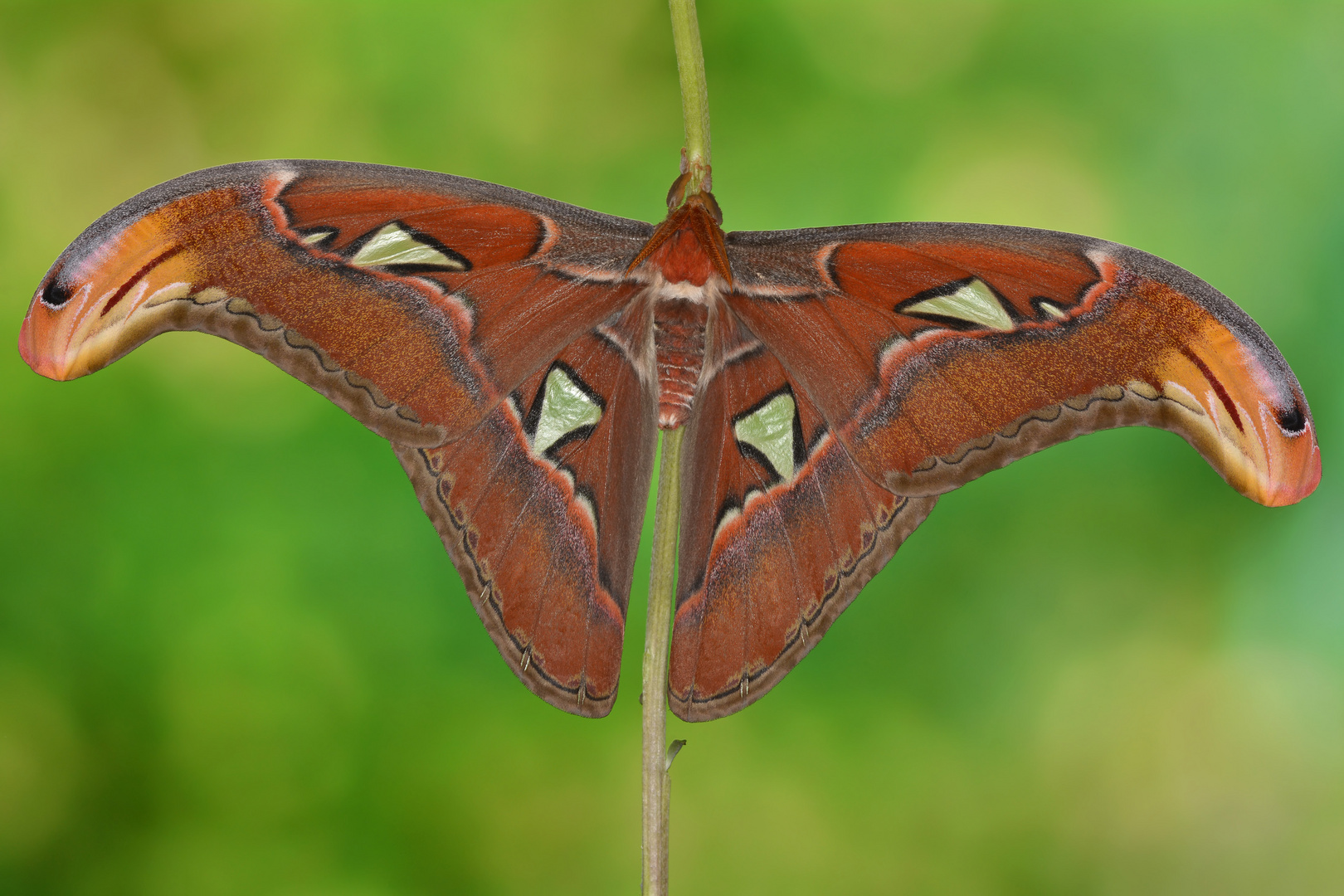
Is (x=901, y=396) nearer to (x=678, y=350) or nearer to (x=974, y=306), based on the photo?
(x=974, y=306)

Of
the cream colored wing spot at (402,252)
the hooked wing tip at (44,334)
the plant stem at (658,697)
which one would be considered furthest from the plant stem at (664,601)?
the hooked wing tip at (44,334)

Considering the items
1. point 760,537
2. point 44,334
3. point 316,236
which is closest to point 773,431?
point 760,537

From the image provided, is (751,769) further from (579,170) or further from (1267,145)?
(1267,145)

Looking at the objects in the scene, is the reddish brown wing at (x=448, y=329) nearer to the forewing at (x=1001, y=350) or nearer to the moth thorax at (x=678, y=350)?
the moth thorax at (x=678, y=350)

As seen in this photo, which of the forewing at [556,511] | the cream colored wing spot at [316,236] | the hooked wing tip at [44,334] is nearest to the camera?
the hooked wing tip at [44,334]

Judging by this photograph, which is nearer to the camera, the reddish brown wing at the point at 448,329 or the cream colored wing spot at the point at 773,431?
Answer: the reddish brown wing at the point at 448,329

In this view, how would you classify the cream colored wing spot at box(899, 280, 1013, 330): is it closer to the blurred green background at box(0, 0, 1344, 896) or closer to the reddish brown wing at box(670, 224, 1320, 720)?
the reddish brown wing at box(670, 224, 1320, 720)
